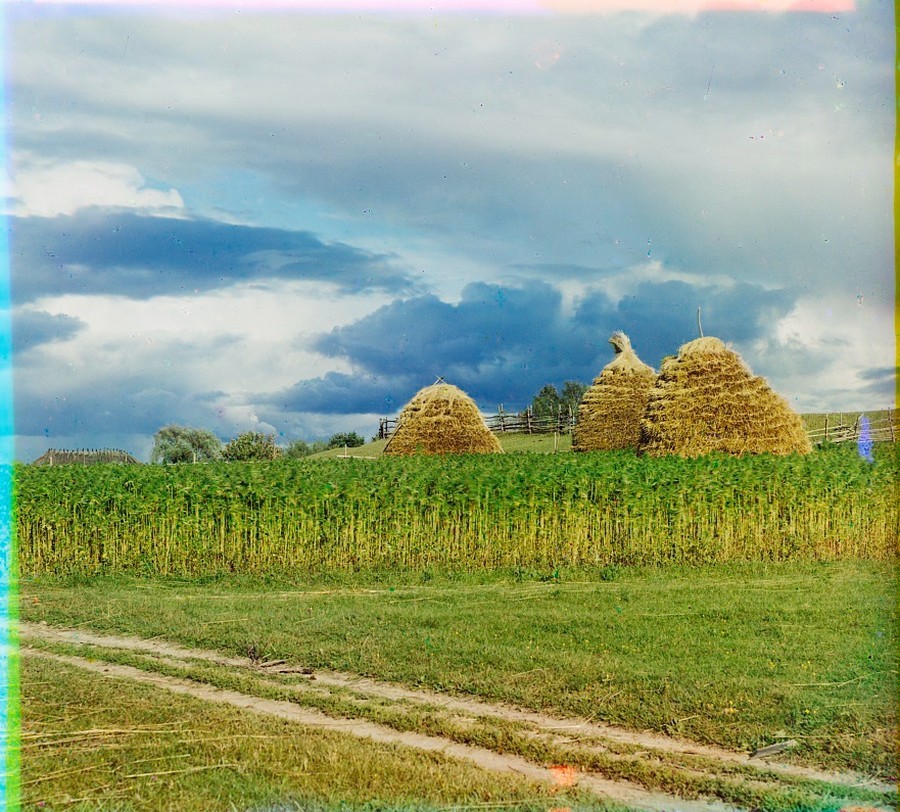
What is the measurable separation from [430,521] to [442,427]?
60.0 feet

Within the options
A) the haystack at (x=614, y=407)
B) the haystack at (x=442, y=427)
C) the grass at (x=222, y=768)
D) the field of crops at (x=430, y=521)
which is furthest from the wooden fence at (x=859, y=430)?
the grass at (x=222, y=768)

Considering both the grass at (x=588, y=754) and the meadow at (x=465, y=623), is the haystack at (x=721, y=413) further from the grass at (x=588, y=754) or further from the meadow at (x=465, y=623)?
the grass at (x=588, y=754)

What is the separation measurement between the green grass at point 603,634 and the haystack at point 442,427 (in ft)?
62.5

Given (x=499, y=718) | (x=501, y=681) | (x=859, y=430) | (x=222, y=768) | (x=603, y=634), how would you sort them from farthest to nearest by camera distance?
1. (x=859, y=430)
2. (x=603, y=634)
3. (x=501, y=681)
4. (x=499, y=718)
5. (x=222, y=768)

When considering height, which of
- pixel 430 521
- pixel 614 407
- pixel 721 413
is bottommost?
pixel 430 521

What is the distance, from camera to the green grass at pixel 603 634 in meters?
7.49

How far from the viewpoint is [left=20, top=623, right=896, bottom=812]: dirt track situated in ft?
20.0

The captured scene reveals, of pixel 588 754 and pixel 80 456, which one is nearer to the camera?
pixel 588 754

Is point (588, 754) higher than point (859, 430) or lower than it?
lower

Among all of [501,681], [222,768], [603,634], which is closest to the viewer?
[222,768]

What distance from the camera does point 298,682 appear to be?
8.82m

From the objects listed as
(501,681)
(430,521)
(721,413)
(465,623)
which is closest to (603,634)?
(465,623)

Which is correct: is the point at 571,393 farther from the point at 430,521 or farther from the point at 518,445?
the point at 430,521

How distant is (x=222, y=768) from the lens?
6.36 metres
